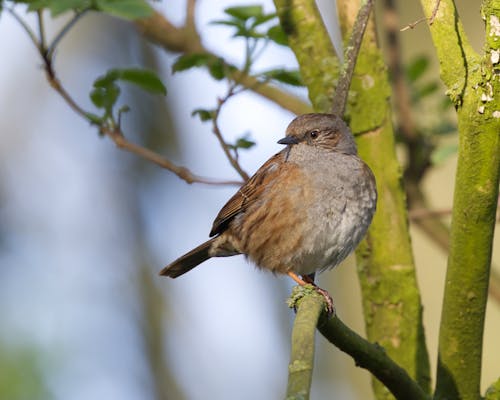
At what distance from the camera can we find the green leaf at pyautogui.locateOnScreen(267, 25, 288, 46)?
409 centimetres

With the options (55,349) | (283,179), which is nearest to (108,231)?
(55,349)

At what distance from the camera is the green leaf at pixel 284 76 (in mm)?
4102

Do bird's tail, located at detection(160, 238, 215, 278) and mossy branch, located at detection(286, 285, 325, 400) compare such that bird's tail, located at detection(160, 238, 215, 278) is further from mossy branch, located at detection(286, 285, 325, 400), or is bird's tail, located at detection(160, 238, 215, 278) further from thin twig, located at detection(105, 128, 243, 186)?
mossy branch, located at detection(286, 285, 325, 400)

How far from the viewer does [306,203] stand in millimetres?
4184

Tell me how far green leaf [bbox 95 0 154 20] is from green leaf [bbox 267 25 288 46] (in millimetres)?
750

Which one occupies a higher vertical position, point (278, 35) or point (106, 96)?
point (278, 35)

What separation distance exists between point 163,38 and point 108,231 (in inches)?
130

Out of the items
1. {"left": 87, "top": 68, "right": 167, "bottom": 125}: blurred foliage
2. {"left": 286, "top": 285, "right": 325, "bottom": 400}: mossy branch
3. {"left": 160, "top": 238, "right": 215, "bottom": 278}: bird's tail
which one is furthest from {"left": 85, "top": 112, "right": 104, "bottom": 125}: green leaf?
{"left": 286, "top": 285, "right": 325, "bottom": 400}: mossy branch

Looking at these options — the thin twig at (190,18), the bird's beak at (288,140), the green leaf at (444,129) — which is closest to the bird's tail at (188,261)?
the bird's beak at (288,140)

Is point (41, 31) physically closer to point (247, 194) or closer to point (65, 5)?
point (65, 5)

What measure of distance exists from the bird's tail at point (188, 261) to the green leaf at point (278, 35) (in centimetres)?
137

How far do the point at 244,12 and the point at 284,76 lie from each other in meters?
0.37

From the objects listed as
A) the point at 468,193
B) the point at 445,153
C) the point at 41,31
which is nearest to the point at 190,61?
the point at 41,31

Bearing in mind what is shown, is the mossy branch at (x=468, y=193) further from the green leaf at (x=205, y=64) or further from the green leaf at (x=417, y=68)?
the green leaf at (x=417, y=68)
